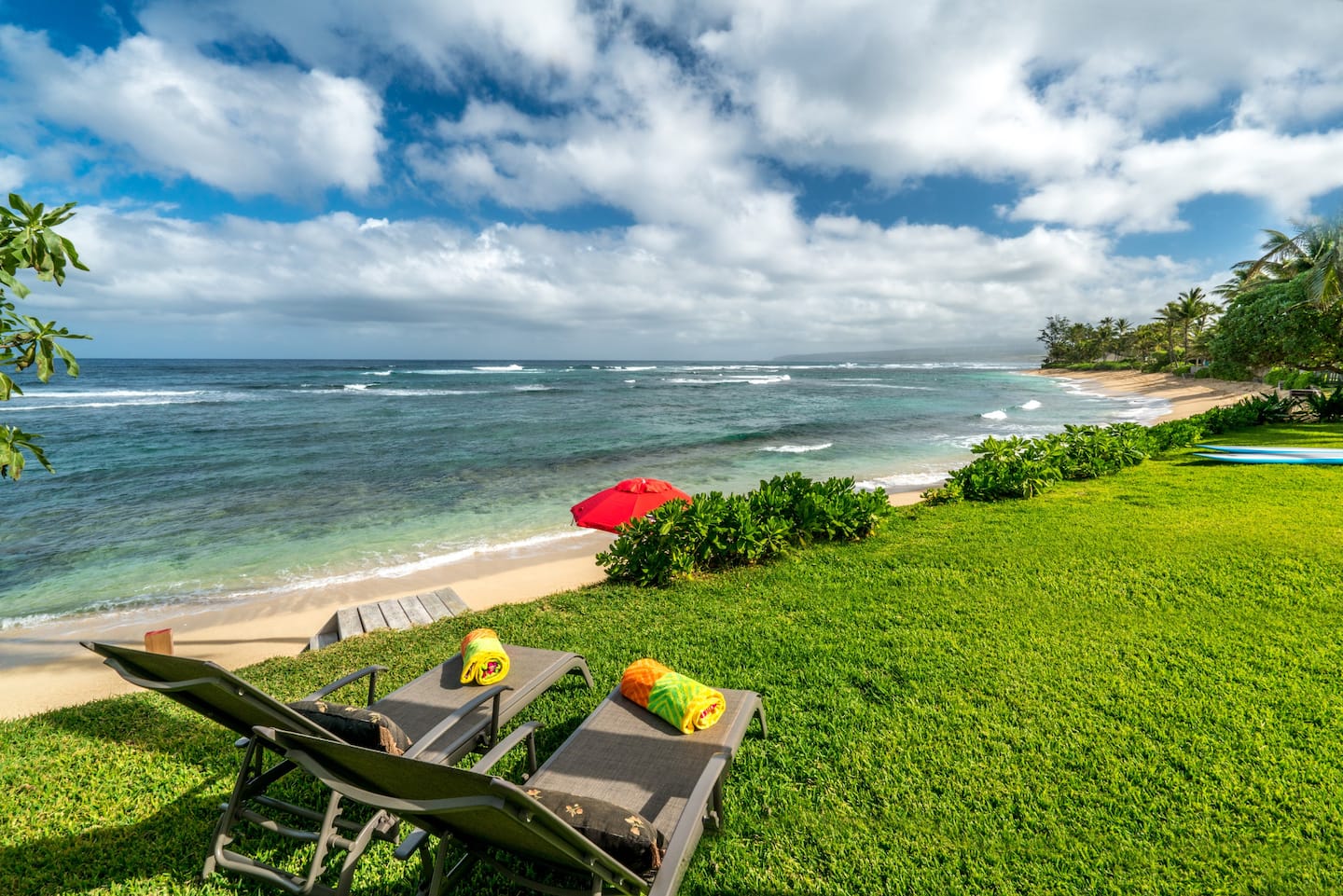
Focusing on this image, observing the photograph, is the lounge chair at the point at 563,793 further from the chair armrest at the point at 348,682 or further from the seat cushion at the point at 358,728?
the chair armrest at the point at 348,682

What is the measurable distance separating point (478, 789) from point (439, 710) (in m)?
2.10

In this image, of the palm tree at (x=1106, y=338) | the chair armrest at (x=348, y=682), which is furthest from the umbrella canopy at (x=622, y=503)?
the palm tree at (x=1106, y=338)

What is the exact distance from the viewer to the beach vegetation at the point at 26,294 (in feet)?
5.46

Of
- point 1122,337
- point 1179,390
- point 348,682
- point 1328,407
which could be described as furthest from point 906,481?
point 1122,337

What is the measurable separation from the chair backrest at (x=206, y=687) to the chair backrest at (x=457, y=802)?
0.75 feet

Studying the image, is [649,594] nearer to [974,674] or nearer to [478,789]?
[974,674]

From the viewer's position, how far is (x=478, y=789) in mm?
1877

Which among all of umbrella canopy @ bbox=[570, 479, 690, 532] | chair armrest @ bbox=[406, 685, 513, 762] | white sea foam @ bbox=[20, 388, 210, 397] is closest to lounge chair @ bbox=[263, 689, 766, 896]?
chair armrest @ bbox=[406, 685, 513, 762]

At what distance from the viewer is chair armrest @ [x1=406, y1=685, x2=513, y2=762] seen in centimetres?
308

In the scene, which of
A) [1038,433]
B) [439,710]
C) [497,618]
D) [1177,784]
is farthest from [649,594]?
[1038,433]

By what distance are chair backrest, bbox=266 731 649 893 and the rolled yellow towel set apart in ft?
5.71

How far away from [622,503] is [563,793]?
176 inches

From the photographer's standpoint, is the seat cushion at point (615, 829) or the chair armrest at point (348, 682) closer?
the seat cushion at point (615, 829)

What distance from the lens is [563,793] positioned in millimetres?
2594
